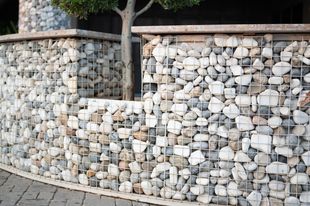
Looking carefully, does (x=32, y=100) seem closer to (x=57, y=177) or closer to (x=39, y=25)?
(x=57, y=177)

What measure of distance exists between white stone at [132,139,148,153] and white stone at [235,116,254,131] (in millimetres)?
1019

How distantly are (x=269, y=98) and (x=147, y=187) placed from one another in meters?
1.58

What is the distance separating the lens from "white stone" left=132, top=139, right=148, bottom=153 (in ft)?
14.6

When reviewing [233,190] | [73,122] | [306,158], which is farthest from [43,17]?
[306,158]

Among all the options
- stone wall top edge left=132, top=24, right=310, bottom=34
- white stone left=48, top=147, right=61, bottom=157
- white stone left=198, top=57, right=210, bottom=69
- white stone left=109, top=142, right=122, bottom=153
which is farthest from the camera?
white stone left=48, top=147, right=61, bottom=157

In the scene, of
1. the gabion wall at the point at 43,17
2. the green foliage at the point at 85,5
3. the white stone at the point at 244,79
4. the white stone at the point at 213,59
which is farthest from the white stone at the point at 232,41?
the gabion wall at the point at 43,17

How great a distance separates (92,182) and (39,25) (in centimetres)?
381

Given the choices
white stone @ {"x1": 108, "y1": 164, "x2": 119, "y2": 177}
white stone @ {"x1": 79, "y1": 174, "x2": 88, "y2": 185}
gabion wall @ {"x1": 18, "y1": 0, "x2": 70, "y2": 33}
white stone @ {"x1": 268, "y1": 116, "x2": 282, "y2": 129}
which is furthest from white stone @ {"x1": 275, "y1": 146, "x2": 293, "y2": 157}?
gabion wall @ {"x1": 18, "y1": 0, "x2": 70, "y2": 33}

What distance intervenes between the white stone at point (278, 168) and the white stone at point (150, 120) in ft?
4.01

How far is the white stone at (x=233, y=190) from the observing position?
4.12 metres

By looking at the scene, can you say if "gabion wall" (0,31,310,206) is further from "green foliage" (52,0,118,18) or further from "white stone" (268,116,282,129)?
"green foliage" (52,0,118,18)

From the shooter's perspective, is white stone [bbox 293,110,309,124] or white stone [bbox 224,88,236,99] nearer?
white stone [bbox 293,110,309,124]

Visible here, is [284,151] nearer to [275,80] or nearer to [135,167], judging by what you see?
[275,80]

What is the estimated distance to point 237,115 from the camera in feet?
13.4
